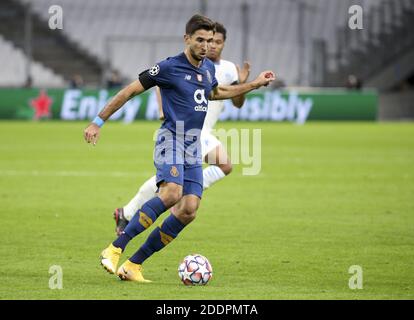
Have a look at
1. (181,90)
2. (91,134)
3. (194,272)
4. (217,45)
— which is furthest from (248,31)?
(194,272)

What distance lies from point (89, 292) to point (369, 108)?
103 feet

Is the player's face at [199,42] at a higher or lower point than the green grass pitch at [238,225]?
higher

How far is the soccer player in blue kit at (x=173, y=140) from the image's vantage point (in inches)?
309

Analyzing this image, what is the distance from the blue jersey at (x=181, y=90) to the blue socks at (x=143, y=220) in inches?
26.8

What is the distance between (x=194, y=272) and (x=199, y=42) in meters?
1.94

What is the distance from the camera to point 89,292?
23.4ft

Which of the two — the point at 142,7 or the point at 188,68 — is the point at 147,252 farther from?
the point at 142,7

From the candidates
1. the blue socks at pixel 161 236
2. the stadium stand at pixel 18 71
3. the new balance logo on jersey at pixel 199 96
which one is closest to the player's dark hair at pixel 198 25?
the new balance logo on jersey at pixel 199 96

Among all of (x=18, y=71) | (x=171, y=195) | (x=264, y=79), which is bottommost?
(x=171, y=195)

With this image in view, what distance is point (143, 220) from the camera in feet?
26.0

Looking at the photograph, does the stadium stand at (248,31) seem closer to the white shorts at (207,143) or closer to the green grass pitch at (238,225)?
the green grass pitch at (238,225)

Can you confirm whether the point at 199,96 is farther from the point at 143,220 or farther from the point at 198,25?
the point at 143,220

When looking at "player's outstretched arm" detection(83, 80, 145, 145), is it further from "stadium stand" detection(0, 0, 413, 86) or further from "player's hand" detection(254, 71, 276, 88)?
"stadium stand" detection(0, 0, 413, 86)
